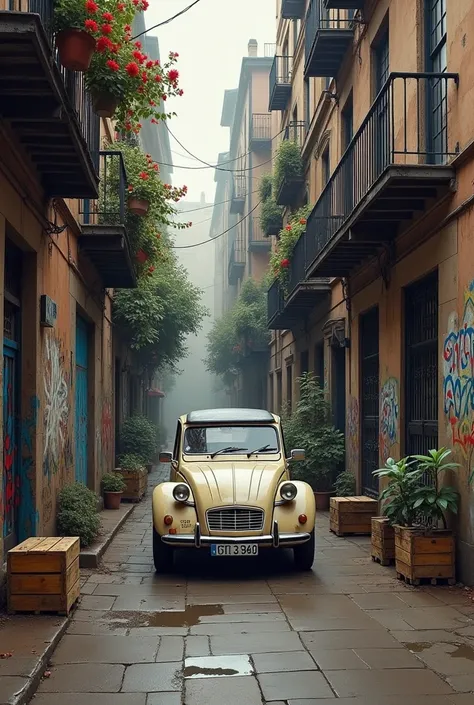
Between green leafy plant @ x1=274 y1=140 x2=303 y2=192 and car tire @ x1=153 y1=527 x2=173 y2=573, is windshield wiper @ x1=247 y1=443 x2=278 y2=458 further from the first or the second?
green leafy plant @ x1=274 y1=140 x2=303 y2=192

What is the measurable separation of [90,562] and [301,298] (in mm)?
9912

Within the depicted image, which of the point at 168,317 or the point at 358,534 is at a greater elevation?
the point at 168,317

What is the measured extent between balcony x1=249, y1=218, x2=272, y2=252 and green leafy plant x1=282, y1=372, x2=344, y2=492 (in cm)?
1669

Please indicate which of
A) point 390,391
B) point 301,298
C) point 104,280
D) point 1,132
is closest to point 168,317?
point 301,298

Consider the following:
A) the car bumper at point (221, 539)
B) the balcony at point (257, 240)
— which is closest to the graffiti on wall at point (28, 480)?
the car bumper at point (221, 539)

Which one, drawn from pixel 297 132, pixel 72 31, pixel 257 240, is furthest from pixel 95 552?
pixel 257 240

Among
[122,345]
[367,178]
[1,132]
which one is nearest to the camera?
[1,132]

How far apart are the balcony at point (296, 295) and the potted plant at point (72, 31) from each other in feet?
31.0

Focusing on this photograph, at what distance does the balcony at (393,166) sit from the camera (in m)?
9.16

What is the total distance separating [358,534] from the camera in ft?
39.0

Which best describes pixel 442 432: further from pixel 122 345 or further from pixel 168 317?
pixel 168 317

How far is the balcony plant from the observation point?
69.6ft

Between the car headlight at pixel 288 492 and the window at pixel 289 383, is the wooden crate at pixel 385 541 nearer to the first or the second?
the car headlight at pixel 288 492

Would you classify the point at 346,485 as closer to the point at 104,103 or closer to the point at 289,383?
the point at 104,103
